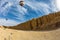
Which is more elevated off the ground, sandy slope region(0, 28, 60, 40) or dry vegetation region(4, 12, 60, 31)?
dry vegetation region(4, 12, 60, 31)

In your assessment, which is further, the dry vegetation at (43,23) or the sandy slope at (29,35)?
the dry vegetation at (43,23)

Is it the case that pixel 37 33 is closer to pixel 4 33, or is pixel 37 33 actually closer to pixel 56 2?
pixel 4 33

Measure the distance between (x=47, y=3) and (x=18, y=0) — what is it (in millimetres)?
276

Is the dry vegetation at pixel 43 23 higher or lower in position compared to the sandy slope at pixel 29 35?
higher

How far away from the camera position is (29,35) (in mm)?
1031

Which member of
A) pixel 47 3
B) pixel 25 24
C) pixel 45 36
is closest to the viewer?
pixel 45 36

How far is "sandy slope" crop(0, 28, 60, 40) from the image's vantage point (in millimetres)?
1010

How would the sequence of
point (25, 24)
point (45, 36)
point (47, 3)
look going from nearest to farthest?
point (45, 36) → point (25, 24) → point (47, 3)

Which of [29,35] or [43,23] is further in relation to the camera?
[43,23]

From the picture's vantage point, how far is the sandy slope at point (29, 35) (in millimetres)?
1010

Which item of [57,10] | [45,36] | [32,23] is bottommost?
[45,36]

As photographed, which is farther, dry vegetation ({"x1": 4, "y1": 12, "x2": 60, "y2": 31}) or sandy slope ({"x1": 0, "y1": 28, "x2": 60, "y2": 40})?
dry vegetation ({"x1": 4, "y1": 12, "x2": 60, "y2": 31})

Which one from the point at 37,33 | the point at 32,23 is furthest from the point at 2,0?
the point at 37,33

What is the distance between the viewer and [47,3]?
135 cm
